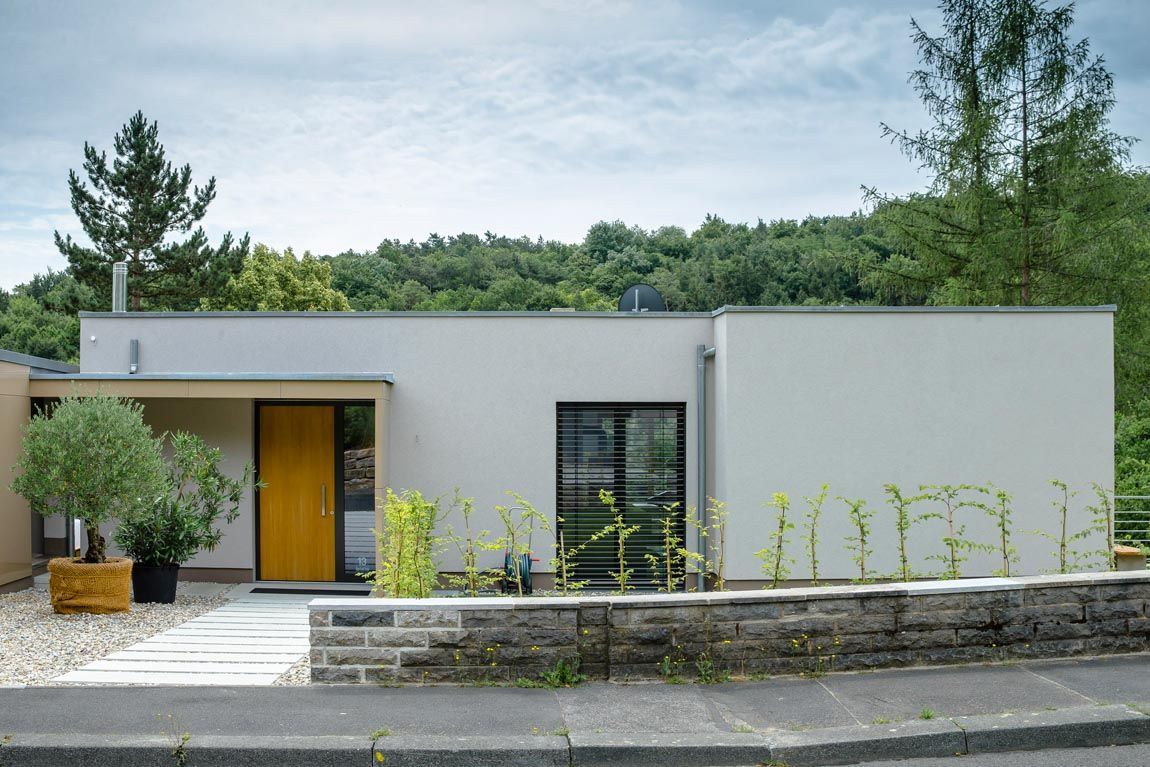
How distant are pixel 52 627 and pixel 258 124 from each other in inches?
936

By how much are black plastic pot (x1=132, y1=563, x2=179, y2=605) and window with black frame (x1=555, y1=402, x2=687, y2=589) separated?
13.6 ft

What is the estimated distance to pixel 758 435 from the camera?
1016cm

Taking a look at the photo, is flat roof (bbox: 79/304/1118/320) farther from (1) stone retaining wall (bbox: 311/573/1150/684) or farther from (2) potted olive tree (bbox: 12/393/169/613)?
(1) stone retaining wall (bbox: 311/573/1150/684)

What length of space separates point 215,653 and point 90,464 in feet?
7.97

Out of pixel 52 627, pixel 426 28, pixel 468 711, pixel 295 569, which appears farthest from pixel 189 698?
pixel 426 28

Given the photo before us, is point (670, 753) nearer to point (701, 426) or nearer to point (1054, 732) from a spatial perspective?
point (1054, 732)

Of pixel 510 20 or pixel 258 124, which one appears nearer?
pixel 510 20

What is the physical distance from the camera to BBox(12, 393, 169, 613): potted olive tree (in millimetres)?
8367

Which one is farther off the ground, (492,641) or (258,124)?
(258,124)

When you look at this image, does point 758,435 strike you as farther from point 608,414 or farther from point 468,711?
point 468,711

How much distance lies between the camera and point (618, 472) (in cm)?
1116

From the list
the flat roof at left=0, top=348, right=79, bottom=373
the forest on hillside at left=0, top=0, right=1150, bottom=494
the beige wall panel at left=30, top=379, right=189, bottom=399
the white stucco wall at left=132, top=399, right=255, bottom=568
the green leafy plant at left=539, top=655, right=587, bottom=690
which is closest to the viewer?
the green leafy plant at left=539, top=655, right=587, bottom=690

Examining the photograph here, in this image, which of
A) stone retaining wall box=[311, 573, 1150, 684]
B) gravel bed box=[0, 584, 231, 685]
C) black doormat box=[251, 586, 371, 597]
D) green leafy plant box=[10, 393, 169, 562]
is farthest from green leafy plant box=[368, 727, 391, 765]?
black doormat box=[251, 586, 371, 597]

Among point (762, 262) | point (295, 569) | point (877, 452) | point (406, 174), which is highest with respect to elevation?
point (406, 174)
